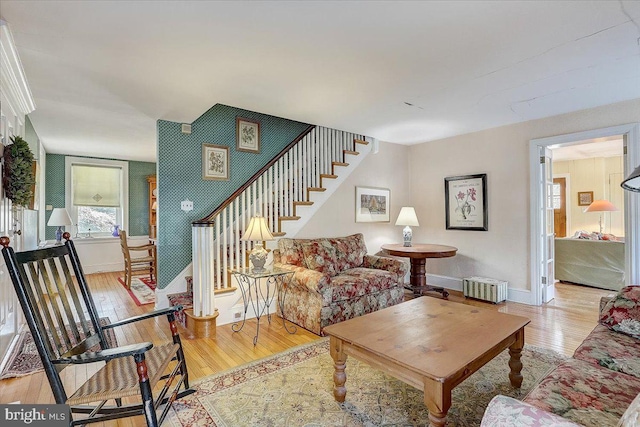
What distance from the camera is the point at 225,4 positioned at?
178 centimetres

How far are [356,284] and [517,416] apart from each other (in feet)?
8.13

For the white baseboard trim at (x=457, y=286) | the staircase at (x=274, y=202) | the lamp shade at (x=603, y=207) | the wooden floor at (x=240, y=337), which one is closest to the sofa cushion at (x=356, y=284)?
the wooden floor at (x=240, y=337)

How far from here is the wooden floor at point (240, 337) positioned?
7.77ft

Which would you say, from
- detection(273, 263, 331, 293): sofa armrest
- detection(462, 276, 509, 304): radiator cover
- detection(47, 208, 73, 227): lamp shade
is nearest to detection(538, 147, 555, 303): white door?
detection(462, 276, 509, 304): radiator cover

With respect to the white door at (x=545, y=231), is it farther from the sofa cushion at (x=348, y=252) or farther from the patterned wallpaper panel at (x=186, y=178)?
the patterned wallpaper panel at (x=186, y=178)

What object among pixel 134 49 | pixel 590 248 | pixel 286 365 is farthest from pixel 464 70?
pixel 590 248

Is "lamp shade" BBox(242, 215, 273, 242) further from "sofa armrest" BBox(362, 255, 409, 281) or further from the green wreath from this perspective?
the green wreath

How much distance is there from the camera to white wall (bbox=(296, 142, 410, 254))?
458cm

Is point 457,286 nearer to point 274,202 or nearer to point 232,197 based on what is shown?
point 274,202

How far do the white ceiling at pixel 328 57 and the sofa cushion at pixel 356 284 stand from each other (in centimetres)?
191

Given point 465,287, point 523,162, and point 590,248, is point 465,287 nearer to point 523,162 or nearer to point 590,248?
point 523,162

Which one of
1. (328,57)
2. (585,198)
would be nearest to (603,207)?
(585,198)

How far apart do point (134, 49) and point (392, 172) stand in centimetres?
410

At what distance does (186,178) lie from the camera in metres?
3.97
